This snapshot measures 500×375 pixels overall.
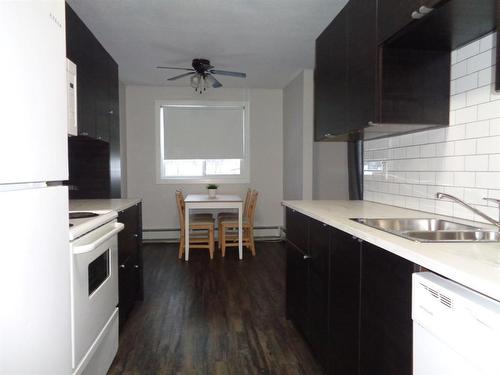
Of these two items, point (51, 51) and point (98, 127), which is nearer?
point (51, 51)

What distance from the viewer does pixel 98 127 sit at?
9.59 ft

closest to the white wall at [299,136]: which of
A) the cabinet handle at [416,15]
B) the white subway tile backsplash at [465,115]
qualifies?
the white subway tile backsplash at [465,115]

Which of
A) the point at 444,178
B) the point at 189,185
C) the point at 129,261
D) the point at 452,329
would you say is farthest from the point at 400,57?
the point at 189,185

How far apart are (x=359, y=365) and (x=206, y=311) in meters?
1.70

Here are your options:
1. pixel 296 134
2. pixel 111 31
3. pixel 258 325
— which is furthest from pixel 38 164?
pixel 296 134

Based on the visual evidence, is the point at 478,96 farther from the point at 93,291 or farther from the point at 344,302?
the point at 93,291

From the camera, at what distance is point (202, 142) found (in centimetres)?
586

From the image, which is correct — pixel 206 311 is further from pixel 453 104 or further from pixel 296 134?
pixel 296 134

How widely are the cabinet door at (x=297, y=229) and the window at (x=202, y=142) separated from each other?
3314 millimetres

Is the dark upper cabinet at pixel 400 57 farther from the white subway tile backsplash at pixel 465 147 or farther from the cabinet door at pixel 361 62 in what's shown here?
the white subway tile backsplash at pixel 465 147

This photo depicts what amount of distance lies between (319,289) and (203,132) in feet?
13.9

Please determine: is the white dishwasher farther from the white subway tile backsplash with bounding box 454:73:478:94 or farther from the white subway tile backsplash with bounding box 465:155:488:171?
the white subway tile backsplash with bounding box 454:73:478:94

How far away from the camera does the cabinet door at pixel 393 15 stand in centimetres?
156

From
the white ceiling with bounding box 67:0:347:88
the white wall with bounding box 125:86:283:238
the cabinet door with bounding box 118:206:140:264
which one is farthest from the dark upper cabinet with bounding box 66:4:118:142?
the white wall with bounding box 125:86:283:238
